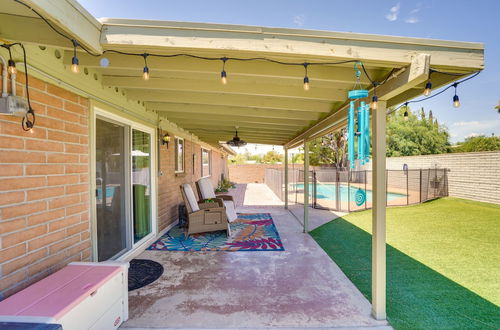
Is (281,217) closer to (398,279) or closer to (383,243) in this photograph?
(398,279)

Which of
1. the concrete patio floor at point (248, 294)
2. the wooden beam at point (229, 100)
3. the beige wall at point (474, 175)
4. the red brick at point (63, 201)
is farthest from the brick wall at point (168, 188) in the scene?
the beige wall at point (474, 175)

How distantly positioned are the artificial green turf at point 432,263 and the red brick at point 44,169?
3586 millimetres

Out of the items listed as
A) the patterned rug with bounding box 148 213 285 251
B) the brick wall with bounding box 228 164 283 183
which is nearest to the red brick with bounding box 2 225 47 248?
the patterned rug with bounding box 148 213 285 251

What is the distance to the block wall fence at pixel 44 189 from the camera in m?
1.85

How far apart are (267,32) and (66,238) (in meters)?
2.75

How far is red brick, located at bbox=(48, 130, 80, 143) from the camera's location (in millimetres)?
2261

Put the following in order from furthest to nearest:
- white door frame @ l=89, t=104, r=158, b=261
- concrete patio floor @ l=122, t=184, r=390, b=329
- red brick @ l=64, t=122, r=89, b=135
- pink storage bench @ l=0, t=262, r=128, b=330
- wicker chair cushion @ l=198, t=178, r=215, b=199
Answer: wicker chair cushion @ l=198, t=178, r=215, b=199 → white door frame @ l=89, t=104, r=158, b=261 → red brick @ l=64, t=122, r=89, b=135 → concrete patio floor @ l=122, t=184, r=390, b=329 → pink storage bench @ l=0, t=262, r=128, b=330

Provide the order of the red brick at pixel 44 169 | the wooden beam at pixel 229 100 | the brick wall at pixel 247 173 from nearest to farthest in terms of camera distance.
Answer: the red brick at pixel 44 169 < the wooden beam at pixel 229 100 < the brick wall at pixel 247 173

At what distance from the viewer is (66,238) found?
8.00 feet

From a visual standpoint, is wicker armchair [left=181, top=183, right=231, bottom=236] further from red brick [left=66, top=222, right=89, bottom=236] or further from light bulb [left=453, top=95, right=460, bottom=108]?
light bulb [left=453, top=95, right=460, bottom=108]

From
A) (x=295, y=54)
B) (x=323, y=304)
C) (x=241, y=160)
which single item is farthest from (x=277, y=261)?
(x=241, y=160)

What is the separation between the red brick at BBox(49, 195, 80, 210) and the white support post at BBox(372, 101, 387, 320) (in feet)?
10.4

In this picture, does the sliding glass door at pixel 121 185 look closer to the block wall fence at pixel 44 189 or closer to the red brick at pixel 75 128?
the red brick at pixel 75 128

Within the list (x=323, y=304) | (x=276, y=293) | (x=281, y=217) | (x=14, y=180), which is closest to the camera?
(x=14, y=180)
